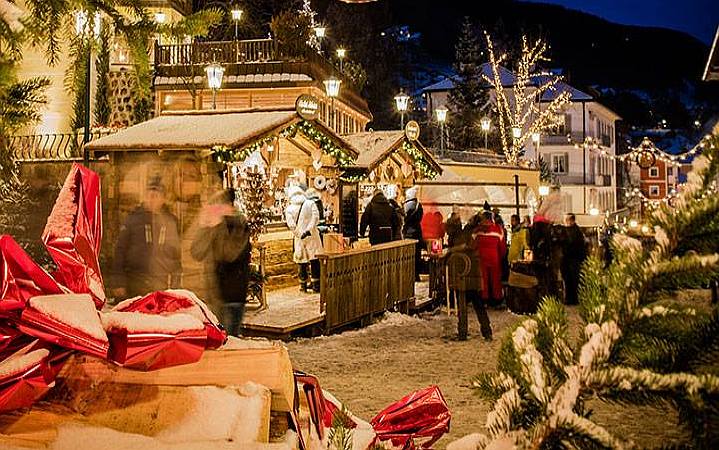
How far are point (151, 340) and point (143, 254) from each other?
18.6 feet

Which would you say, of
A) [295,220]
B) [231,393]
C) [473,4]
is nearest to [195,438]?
[231,393]

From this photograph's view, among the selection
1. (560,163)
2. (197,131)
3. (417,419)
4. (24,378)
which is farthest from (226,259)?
(560,163)

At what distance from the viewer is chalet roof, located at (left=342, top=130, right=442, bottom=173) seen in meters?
17.3

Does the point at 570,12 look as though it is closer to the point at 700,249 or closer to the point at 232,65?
the point at 232,65

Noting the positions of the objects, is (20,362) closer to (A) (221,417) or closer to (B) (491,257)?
(A) (221,417)

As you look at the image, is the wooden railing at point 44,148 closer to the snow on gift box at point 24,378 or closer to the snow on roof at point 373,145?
the snow on roof at point 373,145

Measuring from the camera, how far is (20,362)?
216 centimetres

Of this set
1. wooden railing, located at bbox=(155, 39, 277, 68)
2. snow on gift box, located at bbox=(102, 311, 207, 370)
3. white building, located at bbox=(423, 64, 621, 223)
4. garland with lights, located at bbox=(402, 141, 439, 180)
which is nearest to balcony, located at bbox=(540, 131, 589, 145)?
white building, located at bbox=(423, 64, 621, 223)

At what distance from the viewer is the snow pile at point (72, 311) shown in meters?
2.14

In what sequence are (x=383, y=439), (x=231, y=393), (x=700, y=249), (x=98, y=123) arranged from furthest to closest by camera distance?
(x=98, y=123) < (x=383, y=439) < (x=231, y=393) < (x=700, y=249)

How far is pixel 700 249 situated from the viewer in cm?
150

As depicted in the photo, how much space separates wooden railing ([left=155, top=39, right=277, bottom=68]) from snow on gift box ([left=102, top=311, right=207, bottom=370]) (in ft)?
77.7

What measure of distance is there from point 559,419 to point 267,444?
96cm

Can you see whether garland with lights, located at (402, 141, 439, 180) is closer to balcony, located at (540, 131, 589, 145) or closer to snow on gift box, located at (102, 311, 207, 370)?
snow on gift box, located at (102, 311, 207, 370)
